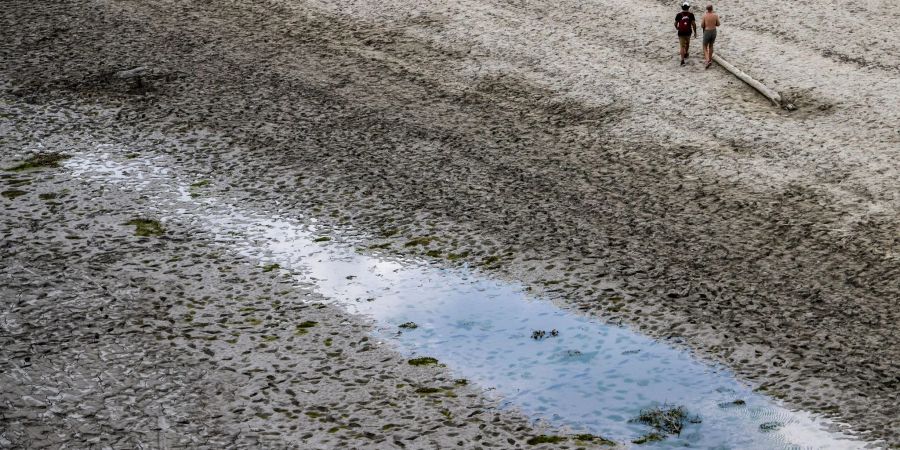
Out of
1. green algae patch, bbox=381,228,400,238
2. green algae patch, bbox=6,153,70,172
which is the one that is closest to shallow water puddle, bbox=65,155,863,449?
green algae patch, bbox=381,228,400,238

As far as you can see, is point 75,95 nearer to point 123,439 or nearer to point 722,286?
point 123,439

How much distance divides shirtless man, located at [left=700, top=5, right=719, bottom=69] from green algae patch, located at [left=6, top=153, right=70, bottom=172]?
18.8m

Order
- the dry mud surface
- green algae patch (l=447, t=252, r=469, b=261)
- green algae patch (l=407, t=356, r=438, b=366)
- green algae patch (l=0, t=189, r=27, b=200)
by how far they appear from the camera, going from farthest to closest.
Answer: green algae patch (l=0, t=189, r=27, b=200)
green algae patch (l=447, t=252, r=469, b=261)
green algae patch (l=407, t=356, r=438, b=366)
the dry mud surface

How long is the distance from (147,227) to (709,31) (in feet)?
58.2

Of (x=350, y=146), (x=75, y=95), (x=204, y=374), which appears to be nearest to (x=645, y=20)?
(x=350, y=146)

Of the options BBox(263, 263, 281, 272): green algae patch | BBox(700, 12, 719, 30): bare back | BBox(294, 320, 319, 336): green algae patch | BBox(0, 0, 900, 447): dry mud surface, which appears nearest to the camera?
BBox(0, 0, 900, 447): dry mud surface

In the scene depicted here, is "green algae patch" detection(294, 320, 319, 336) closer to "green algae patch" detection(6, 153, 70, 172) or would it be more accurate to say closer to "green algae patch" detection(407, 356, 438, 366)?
"green algae patch" detection(407, 356, 438, 366)

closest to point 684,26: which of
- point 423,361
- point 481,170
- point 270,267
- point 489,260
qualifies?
point 481,170

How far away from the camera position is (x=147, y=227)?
18.5 m

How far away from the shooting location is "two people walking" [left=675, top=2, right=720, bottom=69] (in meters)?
26.7

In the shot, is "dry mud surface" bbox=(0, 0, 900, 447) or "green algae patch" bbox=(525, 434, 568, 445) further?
"dry mud surface" bbox=(0, 0, 900, 447)

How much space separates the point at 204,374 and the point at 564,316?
6381mm

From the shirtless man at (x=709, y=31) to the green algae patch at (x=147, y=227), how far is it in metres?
17.4

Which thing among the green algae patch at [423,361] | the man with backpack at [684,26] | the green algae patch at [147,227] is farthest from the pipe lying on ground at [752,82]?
the green algae patch at [147,227]
